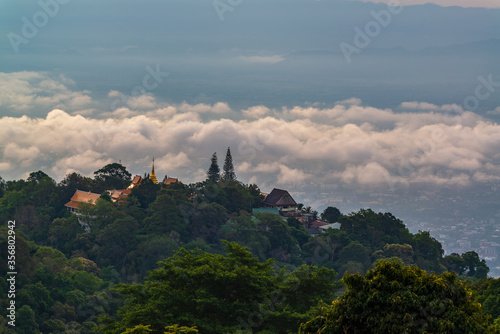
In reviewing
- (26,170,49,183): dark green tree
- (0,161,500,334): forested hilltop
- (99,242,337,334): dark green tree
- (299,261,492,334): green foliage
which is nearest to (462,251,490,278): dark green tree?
(0,161,500,334): forested hilltop

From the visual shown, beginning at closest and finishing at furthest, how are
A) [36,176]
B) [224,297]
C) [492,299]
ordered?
[224,297], [492,299], [36,176]

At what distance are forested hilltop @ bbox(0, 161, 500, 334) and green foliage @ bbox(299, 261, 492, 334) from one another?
23 millimetres

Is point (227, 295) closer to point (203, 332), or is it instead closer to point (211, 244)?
point (203, 332)

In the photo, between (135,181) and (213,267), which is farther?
(135,181)

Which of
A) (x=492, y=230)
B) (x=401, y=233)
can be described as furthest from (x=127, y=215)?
(x=492, y=230)

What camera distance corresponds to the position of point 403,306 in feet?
48.4

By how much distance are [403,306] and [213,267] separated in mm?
14421

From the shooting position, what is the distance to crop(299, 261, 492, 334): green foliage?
14.6m

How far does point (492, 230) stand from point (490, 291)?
128 meters

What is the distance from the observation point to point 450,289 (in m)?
15.1

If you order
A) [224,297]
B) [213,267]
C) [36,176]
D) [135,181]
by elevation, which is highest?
[36,176]

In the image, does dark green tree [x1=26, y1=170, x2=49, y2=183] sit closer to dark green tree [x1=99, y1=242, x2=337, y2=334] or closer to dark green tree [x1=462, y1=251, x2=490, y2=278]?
dark green tree [x1=462, y1=251, x2=490, y2=278]

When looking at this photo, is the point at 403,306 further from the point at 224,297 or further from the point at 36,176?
the point at 36,176

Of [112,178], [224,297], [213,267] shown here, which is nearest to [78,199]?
[112,178]
